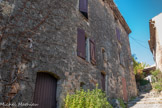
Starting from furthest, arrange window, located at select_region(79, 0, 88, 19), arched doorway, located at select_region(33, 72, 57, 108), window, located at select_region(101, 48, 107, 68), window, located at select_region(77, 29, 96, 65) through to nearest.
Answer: window, located at select_region(101, 48, 107, 68)
window, located at select_region(79, 0, 88, 19)
window, located at select_region(77, 29, 96, 65)
arched doorway, located at select_region(33, 72, 57, 108)

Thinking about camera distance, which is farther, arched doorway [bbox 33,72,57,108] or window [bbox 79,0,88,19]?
window [bbox 79,0,88,19]

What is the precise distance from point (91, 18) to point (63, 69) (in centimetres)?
439

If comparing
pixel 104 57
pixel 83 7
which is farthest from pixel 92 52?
pixel 83 7

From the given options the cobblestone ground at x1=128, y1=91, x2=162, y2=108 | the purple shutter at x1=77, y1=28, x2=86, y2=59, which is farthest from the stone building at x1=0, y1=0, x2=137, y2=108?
the cobblestone ground at x1=128, y1=91, x2=162, y2=108

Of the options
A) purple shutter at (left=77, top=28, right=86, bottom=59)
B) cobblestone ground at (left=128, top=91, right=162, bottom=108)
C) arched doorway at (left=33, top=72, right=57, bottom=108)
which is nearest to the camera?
arched doorway at (left=33, top=72, right=57, bottom=108)

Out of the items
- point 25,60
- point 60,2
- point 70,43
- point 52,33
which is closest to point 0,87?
point 25,60

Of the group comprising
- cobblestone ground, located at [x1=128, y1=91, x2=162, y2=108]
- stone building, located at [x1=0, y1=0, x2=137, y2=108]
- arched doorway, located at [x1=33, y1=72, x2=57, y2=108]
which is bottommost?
cobblestone ground, located at [x1=128, y1=91, x2=162, y2=108]

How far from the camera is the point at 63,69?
197 inches

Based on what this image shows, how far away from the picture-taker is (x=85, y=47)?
698cm

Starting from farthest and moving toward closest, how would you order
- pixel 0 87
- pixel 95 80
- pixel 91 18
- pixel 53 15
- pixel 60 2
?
pixel 91 18
pixel 95 80
pixel 60 2
pixel 53 15
pixel 0 87

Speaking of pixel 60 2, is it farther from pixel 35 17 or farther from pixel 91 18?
pixel 91 18

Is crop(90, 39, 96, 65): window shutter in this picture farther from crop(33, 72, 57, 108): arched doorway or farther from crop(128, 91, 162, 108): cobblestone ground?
crop(128, 91, 162, 108): cobblestone ground

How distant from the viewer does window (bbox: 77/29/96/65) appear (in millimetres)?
6266

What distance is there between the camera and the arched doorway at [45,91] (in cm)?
422
